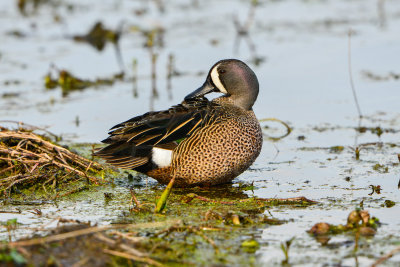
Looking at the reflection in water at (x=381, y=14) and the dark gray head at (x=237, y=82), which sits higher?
the reflection in water at (x=381, y=14)

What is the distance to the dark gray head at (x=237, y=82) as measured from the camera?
19.7 ft

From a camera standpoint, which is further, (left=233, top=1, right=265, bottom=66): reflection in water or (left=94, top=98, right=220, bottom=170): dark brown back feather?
(left=233, top=1, right=265, bottom=66): reflection in water

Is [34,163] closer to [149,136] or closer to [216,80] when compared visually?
[149,136]

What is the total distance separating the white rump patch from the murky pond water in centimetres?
59

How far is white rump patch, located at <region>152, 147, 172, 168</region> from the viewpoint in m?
5.57

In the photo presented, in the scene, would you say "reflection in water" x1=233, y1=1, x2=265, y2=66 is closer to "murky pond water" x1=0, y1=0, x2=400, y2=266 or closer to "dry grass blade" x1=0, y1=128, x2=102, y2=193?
"murky pond water" x1=0, y1=0, x2=400, y2=266

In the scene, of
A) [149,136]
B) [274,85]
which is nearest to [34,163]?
[149,136]

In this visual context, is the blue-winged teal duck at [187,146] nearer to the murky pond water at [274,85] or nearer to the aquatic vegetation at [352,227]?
the murky pond water at [274,85]

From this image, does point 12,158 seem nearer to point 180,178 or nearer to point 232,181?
point 180,178

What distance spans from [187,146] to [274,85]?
3.92 meters

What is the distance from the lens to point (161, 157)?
5578mm

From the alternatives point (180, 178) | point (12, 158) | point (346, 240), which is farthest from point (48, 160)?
point (346, 240)

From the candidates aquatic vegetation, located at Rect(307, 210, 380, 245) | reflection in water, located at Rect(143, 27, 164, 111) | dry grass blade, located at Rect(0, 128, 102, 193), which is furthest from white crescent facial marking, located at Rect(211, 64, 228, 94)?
reflection in water, located at Rect(143, 27, 164, 111)

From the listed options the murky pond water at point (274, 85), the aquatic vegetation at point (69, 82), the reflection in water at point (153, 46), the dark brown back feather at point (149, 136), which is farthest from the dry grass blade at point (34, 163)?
the aquatic vegetation at point (69, 82)
